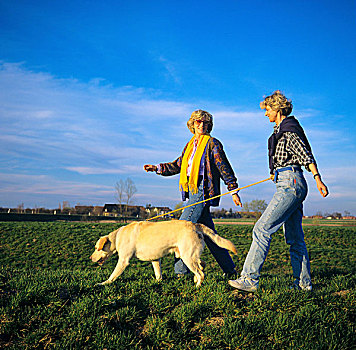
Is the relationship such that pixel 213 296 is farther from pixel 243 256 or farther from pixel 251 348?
pixel 243 256

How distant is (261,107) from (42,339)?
436cm

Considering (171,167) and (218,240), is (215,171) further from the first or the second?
(218,240)

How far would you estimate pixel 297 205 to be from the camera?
467 centimetres

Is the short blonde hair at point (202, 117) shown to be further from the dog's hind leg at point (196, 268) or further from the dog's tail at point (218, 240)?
the dog's hind leg at point (196, 268)

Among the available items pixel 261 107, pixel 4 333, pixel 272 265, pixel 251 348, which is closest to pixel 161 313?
pixel 251 348

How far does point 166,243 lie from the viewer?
469 centimetres

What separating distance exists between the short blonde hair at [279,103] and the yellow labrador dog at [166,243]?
2.16 meters

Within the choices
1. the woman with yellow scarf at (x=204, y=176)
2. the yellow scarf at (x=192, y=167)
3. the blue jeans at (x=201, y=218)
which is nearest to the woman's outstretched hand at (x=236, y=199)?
the woman with yellow scarf at (x=204, y=176)

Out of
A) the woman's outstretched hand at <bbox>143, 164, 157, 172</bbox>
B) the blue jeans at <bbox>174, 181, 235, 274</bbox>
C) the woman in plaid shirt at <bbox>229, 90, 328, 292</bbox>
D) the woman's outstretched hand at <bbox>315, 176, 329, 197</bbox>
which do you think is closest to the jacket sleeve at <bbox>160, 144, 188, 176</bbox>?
the woman's outstretched hand at <bbox>143, 164, 157, 172</bbox>

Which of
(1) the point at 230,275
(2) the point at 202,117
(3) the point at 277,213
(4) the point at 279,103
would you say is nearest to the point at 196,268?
(1) the point at 230,275

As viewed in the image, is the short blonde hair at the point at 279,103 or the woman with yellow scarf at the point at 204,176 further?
the woman with yellow scarf at the point at 204,176

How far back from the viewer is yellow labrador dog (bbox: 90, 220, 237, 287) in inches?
182

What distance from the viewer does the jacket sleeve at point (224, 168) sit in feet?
18.0

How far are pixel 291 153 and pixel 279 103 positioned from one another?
2.75 ft
